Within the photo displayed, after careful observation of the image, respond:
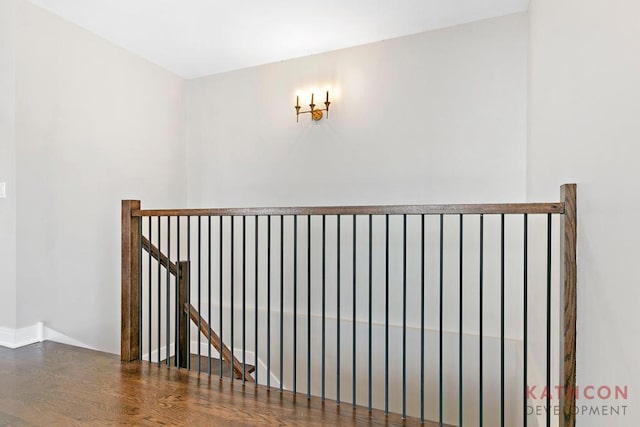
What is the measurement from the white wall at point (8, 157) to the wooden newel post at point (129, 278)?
0.92 m

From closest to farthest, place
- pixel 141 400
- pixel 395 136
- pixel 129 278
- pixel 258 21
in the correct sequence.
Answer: pixel 141 400 → pixel 129 278 → pixel 258 21 → pixel 395 136

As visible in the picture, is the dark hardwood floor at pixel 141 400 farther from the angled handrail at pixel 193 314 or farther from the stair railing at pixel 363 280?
the angled handrail at pixel 193 314

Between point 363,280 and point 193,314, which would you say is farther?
point 363,280

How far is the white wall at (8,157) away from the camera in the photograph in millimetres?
2711

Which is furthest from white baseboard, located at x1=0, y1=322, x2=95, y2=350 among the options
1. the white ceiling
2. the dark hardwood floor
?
the white ceiling

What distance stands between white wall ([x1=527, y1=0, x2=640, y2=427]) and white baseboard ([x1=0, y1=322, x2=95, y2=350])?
3.28 meters

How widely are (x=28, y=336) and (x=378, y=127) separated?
120 inches

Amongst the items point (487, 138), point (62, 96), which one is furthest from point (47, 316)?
point (487, 138)

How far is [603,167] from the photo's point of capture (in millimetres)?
1215

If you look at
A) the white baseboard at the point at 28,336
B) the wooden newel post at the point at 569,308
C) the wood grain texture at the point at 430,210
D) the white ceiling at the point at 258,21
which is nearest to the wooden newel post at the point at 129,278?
the wood grain texture at the point at 430,210

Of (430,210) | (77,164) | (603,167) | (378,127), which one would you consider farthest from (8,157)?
(603,167)

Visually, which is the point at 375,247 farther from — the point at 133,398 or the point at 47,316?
the point at 47,316

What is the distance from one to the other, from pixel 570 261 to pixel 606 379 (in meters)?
0.44

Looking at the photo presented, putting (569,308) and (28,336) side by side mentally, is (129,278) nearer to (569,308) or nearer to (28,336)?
(28,336)
